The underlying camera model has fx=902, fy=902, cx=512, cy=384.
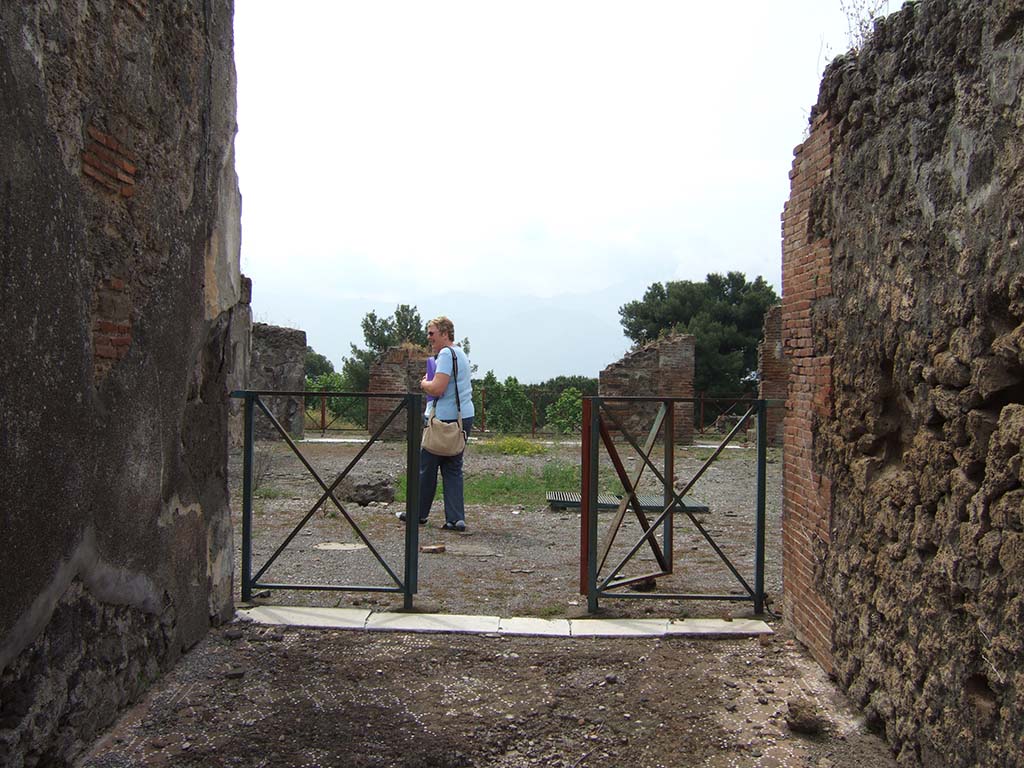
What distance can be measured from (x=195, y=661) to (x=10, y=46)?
8.90 feet

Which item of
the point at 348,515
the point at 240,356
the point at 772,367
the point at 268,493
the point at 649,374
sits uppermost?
the point at 772,367

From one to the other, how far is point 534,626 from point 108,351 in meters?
2.53

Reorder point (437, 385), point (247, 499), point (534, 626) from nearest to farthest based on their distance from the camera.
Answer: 1. point (534, 626)
2. point (247, 499)
3. point (437, 385)

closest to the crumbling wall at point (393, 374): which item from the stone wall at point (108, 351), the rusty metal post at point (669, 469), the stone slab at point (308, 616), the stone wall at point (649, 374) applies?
the stone wall at point (649, 374)

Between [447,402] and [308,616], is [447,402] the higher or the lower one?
the higher one

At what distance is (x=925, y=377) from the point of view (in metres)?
3.03

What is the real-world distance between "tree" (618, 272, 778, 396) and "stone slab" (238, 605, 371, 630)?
24.3m

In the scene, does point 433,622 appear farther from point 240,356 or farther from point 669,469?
point 240,356

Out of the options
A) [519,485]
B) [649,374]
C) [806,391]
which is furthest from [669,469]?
[649,374]

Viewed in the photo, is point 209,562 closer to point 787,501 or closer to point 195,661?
point 195,661

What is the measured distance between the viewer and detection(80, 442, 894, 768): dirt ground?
3.29 m

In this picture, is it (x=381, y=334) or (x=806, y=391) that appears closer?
(x=806, y=391)

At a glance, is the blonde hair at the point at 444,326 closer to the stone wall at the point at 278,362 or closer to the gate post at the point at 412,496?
the gate post at the point at 412,496

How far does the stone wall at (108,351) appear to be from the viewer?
2.69 m
